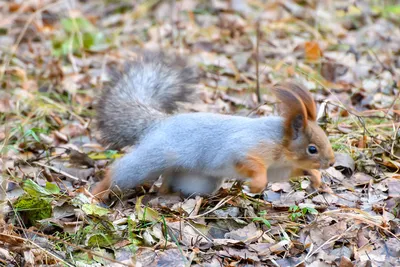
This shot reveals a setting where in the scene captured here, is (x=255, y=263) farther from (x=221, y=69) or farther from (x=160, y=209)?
(x=221, y=69)

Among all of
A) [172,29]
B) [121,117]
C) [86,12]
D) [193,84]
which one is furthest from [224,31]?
[121,117]

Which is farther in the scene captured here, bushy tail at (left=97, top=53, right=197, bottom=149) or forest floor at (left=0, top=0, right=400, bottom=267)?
bushy tail at (left=97, top=53, right=197, bottom=149)

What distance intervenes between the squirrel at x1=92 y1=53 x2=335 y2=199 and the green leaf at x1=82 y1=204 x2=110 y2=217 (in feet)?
0.91

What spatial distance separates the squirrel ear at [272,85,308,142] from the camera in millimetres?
3006

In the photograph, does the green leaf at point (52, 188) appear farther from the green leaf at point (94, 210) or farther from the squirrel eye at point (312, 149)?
the squirrel eye at point (312, 149)

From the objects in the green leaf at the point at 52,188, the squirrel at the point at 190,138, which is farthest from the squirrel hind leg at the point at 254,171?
the green leaf at the point at 52,188

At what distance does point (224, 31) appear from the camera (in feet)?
21.1

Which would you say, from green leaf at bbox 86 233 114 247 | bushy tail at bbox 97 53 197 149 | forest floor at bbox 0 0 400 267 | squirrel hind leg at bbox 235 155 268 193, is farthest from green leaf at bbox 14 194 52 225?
squirrel hind leg at bbox 235 155 268 193

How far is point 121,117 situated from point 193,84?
519 millimetres

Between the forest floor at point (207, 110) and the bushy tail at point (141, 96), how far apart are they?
0.32m

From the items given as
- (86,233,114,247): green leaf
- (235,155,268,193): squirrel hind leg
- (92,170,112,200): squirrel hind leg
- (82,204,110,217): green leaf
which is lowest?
(92,170,112,200): squirrel hind leg

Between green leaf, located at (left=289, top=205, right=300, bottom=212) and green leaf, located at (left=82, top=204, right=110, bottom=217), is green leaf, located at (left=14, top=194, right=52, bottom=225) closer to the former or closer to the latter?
green leaf, located at (left=82, top=204, right=110, bottom=217)

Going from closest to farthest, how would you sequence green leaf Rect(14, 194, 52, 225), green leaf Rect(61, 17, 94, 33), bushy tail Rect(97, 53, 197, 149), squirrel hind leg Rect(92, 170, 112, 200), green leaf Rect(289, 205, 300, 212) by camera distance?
1. green leaf Rect(14, 194, 52, 225)
2. green leaf Rect(289, 205, 300, 212)
3. squirrel hind leg Rect(92, 170, 112, 200)
4. bushy tail Rect(97, 53, 197, 149)
5. green leaf Rect(61, 17, 94, 33)

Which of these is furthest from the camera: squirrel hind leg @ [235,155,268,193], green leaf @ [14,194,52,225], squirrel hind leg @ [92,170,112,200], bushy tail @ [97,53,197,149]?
bushy tail @ [97,53,197,149]
